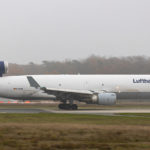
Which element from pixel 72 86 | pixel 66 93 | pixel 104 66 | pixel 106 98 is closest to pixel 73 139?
pixel 106 98

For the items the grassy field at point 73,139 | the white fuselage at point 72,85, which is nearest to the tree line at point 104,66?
the white fuselage at point 72,85

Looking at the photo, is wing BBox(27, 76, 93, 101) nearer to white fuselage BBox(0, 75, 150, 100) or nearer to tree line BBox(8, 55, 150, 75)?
white fuselage BBox(0, 75, 150, 100)

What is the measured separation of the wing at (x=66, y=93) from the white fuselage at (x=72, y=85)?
3.90 ft

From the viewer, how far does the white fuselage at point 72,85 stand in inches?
1508

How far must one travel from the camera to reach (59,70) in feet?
222

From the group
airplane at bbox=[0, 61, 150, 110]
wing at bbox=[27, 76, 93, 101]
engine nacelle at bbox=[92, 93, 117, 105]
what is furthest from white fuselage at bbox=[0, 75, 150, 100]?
engine nacelle at bbox=[92, 93, 117, 105]

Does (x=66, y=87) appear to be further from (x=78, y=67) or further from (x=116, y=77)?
(x=78, y=67)

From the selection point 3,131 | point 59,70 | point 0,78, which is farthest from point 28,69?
point 3,131

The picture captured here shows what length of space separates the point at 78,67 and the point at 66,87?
27963mm

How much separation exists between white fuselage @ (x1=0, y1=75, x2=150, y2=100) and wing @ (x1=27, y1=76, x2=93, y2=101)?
119cm

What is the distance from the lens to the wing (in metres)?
36.5

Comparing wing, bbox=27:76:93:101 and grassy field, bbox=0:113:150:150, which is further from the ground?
wing, bbox=27:76:93:101

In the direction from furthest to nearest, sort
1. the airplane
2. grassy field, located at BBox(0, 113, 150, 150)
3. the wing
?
the airplane, the wing, grassy field, located at BBox(0, 113, 150, 150)

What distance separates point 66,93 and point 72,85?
69.2 inches
